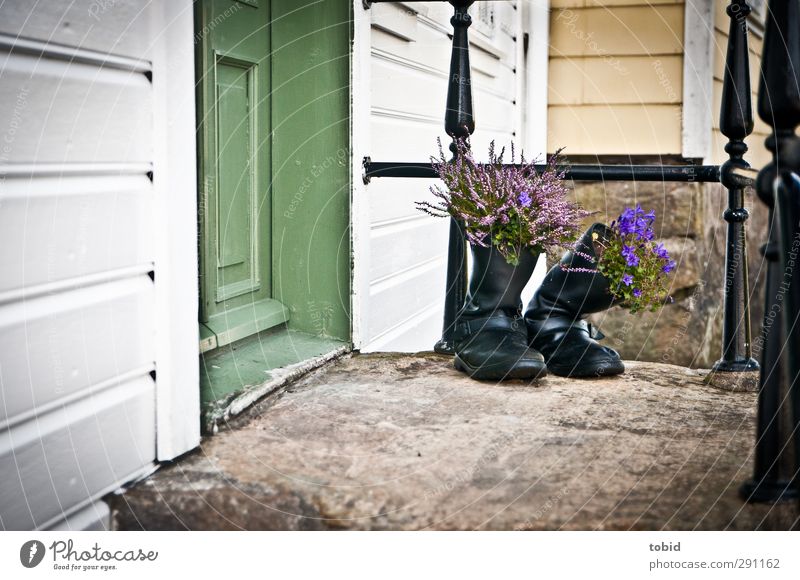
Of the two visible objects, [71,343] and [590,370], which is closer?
[71,343]

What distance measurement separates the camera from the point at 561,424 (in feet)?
5.17

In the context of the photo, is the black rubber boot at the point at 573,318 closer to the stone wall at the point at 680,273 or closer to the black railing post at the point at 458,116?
the black railing post at the point at 458,116

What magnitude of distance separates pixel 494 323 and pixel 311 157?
56cm

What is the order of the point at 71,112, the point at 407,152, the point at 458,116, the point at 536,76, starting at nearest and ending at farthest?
the point at 71,112
the point at 458,116
the point at 407,152
the point at 536,76

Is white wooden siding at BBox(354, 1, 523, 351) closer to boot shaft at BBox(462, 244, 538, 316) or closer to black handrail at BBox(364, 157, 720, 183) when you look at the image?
black handrail at BBox(364, 157, 720, 183)

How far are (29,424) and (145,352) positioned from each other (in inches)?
10.2

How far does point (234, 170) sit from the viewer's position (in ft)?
6.22

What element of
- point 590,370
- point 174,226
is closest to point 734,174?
point 590,370

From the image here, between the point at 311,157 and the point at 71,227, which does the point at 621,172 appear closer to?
the point at 311,157

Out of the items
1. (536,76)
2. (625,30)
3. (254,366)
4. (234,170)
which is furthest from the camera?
(536,76)

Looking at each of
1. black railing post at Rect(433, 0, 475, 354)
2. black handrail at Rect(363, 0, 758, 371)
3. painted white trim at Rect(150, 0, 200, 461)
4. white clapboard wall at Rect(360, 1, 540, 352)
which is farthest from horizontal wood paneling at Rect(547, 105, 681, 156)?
painted white trim at Rect(150, 0, 200, 461)

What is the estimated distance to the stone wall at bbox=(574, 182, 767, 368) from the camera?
3.88m

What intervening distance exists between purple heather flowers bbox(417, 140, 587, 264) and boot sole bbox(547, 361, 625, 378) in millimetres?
256
